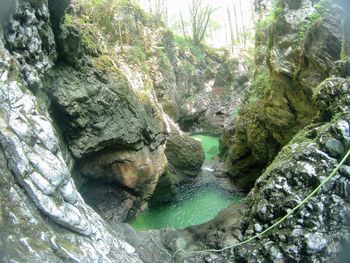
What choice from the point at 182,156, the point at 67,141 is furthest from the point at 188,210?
the point at 67,141

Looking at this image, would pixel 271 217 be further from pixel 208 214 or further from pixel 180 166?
pixel 180 166

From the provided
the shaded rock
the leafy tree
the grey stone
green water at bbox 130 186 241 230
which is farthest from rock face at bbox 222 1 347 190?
the leafy tree

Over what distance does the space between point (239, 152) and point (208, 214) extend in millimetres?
4250

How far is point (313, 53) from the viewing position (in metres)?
10.1

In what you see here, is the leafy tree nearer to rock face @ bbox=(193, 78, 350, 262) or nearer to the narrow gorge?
the narrow gorge

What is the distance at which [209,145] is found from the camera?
79.3ft

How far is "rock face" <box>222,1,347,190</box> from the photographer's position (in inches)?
387

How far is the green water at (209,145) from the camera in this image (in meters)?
22.0

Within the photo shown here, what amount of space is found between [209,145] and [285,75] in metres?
13.1

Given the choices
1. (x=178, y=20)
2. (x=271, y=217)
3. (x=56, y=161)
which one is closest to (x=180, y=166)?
(x=271, y=217)

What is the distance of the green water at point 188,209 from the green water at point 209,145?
4.99 metres

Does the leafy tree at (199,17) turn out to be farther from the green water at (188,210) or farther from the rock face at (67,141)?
the green water at (188,210)

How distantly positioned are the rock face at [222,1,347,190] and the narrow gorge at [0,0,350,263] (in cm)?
5

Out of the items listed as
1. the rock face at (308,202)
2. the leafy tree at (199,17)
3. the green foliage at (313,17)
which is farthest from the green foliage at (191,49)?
the rock face at (308,202)
